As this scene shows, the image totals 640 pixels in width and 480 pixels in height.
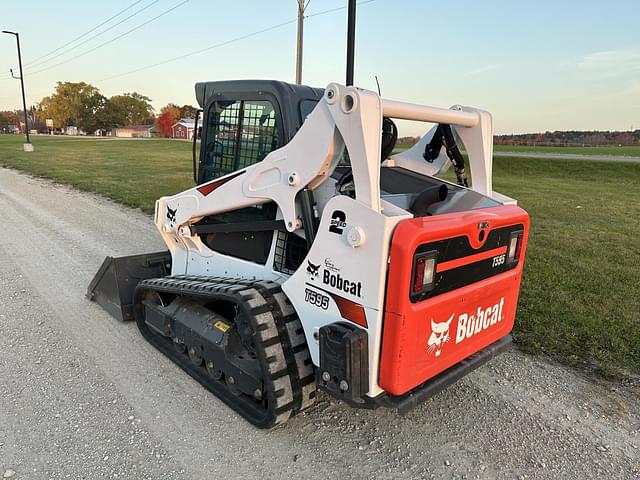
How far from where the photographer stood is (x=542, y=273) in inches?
241

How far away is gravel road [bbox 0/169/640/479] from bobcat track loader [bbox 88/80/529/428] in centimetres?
21

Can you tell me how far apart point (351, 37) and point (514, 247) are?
8.78 ft

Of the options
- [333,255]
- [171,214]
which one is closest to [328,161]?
[333,255]

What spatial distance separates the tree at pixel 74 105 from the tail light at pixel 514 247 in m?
110

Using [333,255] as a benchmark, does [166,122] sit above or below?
above

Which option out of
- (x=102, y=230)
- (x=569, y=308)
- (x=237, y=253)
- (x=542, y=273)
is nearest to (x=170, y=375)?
(x=237, y=253)

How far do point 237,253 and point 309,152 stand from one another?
50.1 inches

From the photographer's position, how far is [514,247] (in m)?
3.18

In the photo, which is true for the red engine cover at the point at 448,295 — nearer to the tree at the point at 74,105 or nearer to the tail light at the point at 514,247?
the tail light at the point at 514,247

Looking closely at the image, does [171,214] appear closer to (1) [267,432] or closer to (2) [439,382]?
(1) [267,432]

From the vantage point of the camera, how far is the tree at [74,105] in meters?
96.9

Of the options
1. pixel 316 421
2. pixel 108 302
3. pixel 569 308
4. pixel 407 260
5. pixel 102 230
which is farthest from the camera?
→ pixel 102 230

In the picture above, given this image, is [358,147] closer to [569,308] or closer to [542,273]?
[569,308]

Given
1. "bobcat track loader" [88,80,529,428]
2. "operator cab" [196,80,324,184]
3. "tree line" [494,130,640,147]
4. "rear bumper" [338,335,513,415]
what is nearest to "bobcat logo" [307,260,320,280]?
"bobcat track loader" [88,80,529,428]
